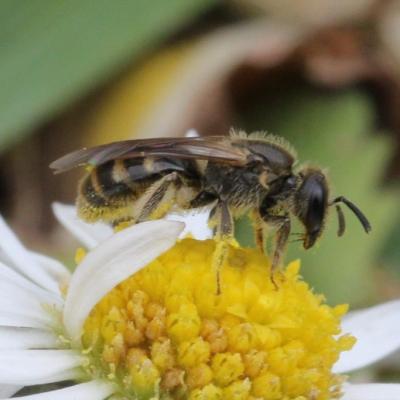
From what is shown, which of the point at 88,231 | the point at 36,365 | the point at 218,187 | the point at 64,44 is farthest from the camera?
the point at 64,44

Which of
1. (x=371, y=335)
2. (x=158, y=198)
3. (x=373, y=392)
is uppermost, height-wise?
(x=158, y=198)

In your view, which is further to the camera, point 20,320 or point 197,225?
point 197,225

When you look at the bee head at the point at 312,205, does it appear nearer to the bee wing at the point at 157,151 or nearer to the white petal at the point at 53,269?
the bee wing at the point at 157,151

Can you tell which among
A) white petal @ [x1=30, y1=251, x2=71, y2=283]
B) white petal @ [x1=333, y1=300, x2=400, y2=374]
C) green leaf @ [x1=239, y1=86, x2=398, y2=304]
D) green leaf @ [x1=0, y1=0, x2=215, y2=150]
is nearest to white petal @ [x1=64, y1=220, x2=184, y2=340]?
white petal @ [x1=30, y1=251, x2=71, y2=283]

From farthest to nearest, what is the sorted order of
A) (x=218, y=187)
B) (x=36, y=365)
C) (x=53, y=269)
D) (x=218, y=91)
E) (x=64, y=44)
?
(x=218, y=91)
(x=64, y=44)
(x=53, y=269)
(x=218, y=187)
(x=36, y=365)

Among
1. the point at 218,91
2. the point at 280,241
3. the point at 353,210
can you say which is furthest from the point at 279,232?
the point at 218,91

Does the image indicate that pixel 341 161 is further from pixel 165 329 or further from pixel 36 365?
pixel 36 365
